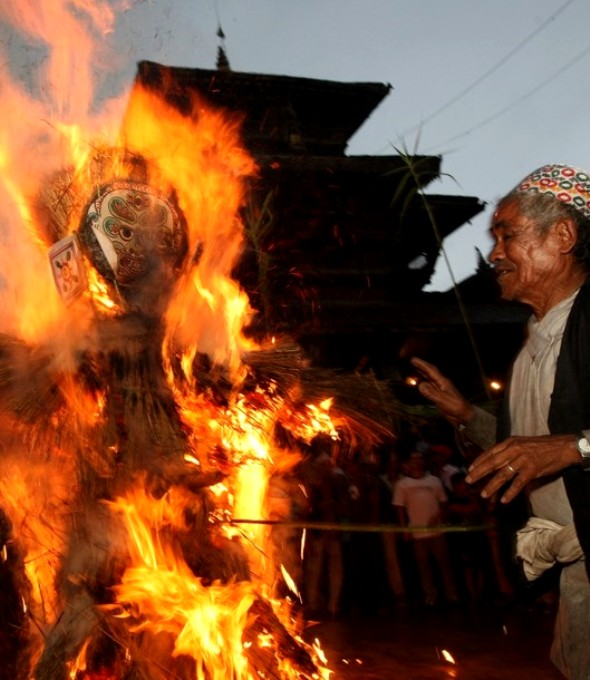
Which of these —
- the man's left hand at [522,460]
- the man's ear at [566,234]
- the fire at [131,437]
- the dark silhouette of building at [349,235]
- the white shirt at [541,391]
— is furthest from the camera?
the dark silhouette of building at [349,235]

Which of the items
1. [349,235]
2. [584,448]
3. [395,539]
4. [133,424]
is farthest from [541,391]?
[349,235]

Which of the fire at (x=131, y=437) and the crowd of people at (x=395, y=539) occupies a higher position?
the fire at (x=131, y=437)

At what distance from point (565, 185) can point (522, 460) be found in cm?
116

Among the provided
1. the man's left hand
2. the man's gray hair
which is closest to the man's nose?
the man's gray hair

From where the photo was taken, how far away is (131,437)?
3148 mm

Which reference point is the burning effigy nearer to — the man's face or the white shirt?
the white shirt

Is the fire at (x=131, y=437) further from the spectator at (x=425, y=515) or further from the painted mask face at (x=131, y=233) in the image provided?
the spectator at (x=425, y=515)

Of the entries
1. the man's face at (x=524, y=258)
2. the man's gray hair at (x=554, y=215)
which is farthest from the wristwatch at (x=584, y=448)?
the man's gray hair at (x=554, y=215)

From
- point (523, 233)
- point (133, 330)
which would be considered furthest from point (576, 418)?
point (133, 330)

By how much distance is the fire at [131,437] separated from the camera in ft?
10.3

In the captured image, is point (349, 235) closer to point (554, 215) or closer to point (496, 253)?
point (496, 253)

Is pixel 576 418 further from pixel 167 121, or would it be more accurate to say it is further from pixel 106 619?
pixel 167 121

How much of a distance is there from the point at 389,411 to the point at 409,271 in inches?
471

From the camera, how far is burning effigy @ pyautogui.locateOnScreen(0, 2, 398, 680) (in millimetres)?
3131
